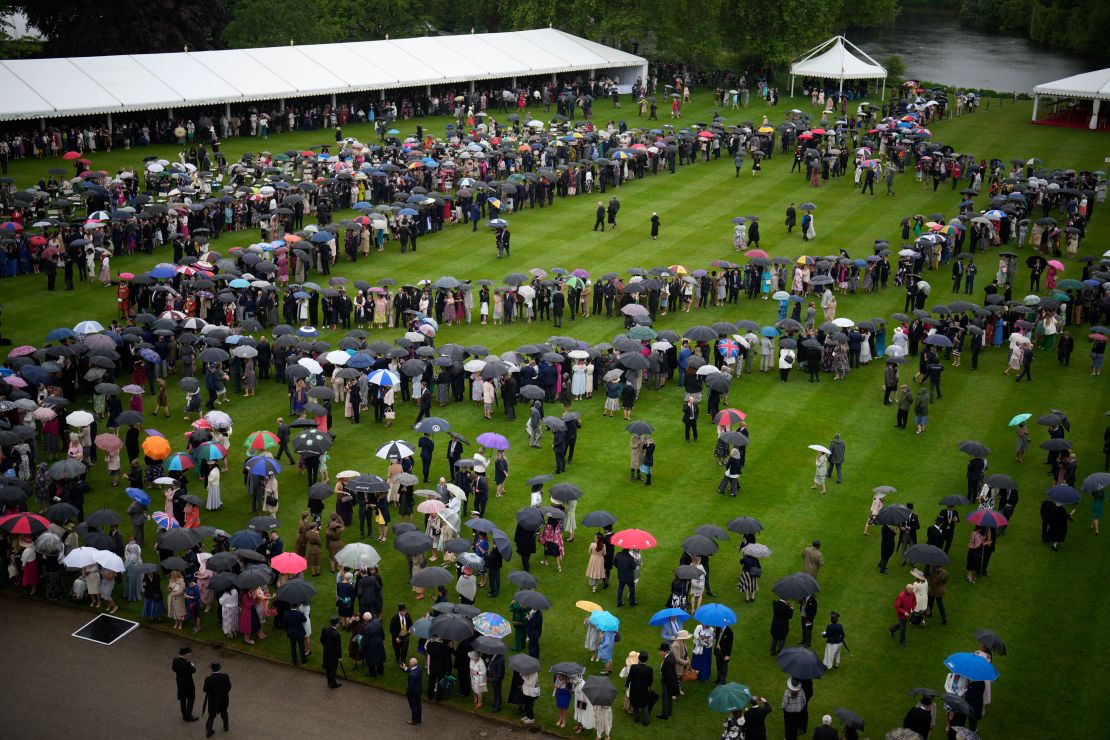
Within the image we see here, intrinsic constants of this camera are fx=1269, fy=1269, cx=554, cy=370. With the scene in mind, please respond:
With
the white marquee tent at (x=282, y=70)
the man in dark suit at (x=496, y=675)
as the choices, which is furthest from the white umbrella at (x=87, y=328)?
the white marquee tent at (x=282, y=70)

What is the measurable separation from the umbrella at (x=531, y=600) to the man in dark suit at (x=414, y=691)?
2024 mm

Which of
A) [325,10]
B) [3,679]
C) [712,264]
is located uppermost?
[325,10]

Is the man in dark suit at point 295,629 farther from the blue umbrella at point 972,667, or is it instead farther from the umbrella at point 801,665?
the blue umbrella at point 972,667

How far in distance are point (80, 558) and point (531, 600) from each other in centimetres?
847

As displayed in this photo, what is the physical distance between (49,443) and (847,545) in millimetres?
18140

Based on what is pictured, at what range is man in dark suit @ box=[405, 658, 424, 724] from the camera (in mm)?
20234

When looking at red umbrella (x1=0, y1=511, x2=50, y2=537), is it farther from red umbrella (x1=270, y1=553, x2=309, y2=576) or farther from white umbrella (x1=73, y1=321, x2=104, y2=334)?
white umbrella (x1=73, y1=321, x2=104, y2=334)

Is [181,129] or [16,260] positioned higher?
[181,129]

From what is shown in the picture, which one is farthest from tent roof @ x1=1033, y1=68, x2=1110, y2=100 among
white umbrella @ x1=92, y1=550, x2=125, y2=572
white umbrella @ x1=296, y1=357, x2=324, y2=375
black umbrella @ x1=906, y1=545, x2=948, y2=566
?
white umbrella @ x1=92, y1=550, x2=125, y2=572

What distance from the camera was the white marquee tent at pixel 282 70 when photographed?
184ft

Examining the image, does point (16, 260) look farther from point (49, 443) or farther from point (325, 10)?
point (325, 10)

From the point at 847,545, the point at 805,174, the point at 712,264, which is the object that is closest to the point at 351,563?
the point at 847,545

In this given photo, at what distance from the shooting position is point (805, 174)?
56.1 meters

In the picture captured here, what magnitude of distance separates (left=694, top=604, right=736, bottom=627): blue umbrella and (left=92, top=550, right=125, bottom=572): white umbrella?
35.0 ft
